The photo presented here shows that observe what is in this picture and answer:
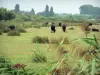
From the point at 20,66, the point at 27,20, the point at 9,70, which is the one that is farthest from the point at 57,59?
the point at 27,20

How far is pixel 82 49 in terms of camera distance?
151 inches

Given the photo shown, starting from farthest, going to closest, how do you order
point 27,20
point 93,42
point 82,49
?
point 27,20
point 93,42
point 82,49

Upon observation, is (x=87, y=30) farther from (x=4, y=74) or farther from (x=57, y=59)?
(x=4, y=74)

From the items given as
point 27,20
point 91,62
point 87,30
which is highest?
point 87,30

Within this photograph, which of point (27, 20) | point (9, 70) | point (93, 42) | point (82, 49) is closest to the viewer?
point (82, 49)

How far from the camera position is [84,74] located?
416cm

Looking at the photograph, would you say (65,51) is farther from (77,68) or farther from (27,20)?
(27,20)

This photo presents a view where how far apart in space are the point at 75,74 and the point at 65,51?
32 centimetres

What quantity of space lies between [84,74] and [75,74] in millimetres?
199

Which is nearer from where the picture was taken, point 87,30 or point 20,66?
point 87,30

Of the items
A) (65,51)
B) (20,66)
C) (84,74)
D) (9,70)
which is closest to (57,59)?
(65,51)

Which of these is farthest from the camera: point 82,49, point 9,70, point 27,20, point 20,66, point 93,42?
point 27,20

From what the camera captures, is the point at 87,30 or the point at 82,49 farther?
the point at 87,30

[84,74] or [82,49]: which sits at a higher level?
[82,49]
